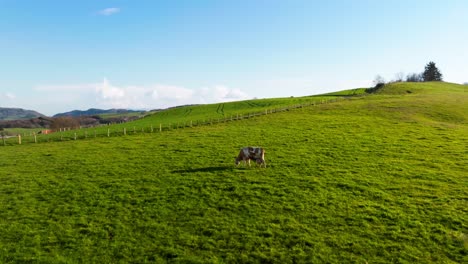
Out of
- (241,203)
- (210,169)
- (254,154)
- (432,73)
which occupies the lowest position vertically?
(241,203)

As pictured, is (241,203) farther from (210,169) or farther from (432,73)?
(432,73)

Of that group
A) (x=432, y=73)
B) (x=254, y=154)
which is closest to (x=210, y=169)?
(x=254, y=154)

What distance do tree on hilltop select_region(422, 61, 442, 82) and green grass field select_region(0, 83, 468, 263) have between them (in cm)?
13860

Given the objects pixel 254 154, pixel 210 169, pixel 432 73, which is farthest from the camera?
pixel 432 73

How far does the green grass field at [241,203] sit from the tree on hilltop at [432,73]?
139m

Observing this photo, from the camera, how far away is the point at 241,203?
19.8m

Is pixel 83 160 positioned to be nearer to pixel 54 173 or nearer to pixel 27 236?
pixel 54 173

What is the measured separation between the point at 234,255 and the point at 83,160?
2225 cm

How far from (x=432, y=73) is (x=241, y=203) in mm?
167465

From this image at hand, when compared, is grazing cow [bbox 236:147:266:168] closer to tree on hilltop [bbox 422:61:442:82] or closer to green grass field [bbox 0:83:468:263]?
green grass field [bbox 0:83:468:263]

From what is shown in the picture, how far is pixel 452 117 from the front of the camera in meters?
52.4

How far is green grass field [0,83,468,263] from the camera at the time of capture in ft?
50.1

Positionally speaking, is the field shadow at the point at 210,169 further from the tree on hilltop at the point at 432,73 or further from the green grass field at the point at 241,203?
the tree on hilltop at the point at 432,73

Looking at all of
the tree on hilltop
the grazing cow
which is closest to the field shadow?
the grazing cow
